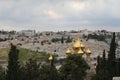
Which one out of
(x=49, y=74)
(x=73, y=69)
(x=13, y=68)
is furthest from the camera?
(x=73, y=69)

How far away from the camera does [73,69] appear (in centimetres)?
8750

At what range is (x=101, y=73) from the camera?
8506 cm

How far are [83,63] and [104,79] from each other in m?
9.32

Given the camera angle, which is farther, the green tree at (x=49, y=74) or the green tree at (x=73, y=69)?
the green tree at (x=73, y=69)

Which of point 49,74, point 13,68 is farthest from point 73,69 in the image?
point 13,68

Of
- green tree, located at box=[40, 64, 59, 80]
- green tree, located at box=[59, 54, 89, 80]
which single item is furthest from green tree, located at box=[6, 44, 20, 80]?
green tree, located at box=[59, 54, 89, 80]

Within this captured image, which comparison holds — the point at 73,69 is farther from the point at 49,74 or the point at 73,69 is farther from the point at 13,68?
the point at 13,68

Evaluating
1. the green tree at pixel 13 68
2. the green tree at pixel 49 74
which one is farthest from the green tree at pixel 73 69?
the green tree at pixel 13 68

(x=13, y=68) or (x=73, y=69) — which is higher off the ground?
(x=13, y=68)

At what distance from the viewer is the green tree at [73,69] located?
86.7m

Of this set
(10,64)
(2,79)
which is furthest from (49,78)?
(2,79)

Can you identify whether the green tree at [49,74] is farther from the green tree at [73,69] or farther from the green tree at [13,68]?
the green tree at [13,68]

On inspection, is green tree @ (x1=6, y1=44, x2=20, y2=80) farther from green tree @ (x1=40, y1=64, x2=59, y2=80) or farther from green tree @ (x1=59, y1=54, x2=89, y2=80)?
green tree @ (x1=59, y1=54, x2=89, y2=80)

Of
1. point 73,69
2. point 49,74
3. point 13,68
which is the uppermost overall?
point 13,68
